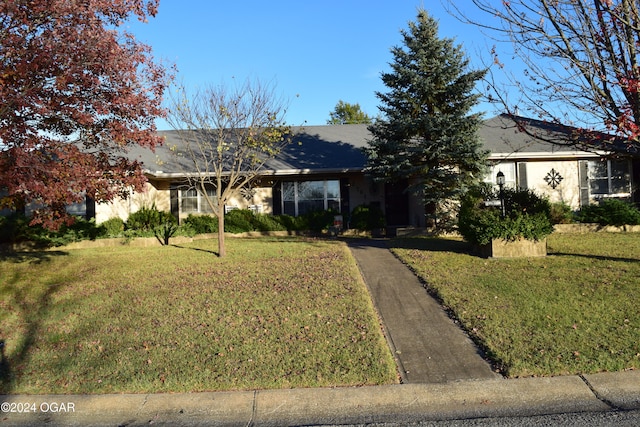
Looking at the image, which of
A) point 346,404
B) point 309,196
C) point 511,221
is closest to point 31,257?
point 309,196

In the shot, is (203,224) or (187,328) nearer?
(187,328)

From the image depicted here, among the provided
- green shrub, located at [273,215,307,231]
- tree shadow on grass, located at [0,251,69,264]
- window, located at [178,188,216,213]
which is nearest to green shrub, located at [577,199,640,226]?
green shrub, located at [273,215,307,231]

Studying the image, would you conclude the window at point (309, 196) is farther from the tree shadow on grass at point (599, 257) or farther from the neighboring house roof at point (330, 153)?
the tree shadow on grass at point (599, 257)

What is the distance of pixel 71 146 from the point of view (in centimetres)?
840

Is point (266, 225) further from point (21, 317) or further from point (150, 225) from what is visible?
point (21, 317)

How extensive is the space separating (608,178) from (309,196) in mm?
11596

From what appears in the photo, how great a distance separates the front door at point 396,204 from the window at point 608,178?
7.06m

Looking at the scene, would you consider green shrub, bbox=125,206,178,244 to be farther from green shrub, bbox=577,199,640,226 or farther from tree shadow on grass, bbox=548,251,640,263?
green shrub, bbox=577,199,640,226

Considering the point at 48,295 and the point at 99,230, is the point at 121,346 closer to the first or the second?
the point at 48,295

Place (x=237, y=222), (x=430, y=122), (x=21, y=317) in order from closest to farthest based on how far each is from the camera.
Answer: (x=21, y=317)
(x=430, y=122)
(x=237, y=222)

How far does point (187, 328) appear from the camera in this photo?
696 centimetres

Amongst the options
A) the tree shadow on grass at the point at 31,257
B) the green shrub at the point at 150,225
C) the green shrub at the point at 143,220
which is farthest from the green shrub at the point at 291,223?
the tree shadow on grass at the point at 31,257

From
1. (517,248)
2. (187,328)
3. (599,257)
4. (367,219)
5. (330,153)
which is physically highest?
(330,153)

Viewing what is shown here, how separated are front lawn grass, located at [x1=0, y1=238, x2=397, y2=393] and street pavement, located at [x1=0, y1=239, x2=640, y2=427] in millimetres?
239
